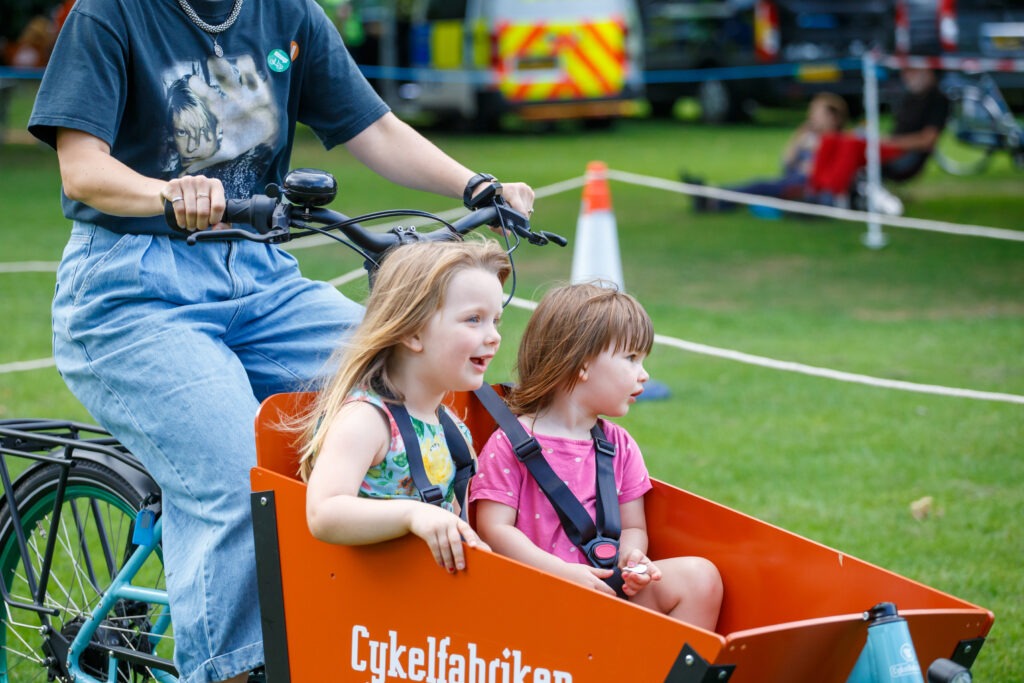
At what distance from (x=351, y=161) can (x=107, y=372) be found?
13483mm

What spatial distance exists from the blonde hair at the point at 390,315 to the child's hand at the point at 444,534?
0.31 metres

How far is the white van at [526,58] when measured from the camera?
55.4 feet

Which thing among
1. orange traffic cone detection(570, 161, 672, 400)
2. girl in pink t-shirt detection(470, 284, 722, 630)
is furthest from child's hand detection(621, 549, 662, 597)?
orange traffic cone detection(570, 161, 672, 400)

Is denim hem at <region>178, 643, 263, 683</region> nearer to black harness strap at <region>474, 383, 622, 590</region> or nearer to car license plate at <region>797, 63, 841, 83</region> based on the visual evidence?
black harness strap at <region>474, 383, 622, 590</region>

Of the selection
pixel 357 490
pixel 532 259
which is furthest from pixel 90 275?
pixel 532 259

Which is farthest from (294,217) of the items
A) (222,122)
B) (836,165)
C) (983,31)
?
(983,31)

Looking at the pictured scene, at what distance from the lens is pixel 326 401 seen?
8.14 ft

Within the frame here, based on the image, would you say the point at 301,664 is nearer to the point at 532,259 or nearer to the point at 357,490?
the point at 357,490

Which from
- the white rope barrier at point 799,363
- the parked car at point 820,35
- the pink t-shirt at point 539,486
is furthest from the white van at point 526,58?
the pink t-shirt at point 539,486

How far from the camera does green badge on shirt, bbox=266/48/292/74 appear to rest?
2.87 meters

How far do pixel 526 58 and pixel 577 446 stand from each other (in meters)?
14.7

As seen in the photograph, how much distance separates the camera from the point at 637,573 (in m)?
2.47

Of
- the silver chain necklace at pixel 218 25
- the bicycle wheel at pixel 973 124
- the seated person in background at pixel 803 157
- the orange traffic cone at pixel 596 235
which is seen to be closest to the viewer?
the silver chain necklace at pixel 218 25

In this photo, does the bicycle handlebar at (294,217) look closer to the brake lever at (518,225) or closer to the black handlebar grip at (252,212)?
the black handlebar grip at (252,212)
